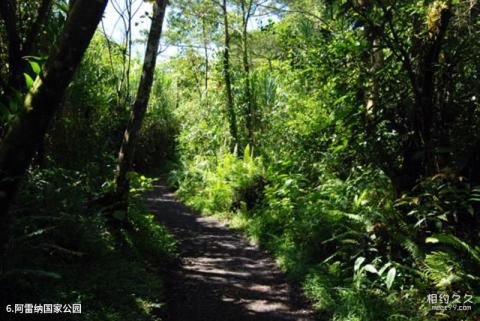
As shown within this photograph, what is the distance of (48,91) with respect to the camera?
2643 mm

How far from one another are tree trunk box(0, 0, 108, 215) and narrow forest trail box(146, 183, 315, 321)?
2324mm

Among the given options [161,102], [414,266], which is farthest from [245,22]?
[414,266]

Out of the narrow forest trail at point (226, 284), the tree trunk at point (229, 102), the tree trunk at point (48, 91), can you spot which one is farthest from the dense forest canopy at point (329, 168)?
the tree trunk at point (229, 102)

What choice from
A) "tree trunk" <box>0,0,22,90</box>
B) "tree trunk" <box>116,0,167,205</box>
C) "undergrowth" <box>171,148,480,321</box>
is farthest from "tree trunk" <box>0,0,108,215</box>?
"undergrowth" <box>171,148,480,321</box>

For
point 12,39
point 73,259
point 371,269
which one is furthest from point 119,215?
point 371,269

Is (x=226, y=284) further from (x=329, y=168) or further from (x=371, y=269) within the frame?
(x=329, y=168)

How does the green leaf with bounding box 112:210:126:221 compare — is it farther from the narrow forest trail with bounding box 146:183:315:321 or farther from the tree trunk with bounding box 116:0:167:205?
the narrow forest trail with bounding box 146:183:315:321

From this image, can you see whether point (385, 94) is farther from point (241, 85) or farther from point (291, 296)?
point (241, 85)

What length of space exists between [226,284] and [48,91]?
3466mm

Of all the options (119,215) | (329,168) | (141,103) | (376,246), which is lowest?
(376,246)

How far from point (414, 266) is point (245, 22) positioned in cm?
972

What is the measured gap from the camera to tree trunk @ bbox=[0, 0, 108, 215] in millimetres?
2605

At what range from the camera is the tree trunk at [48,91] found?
8.55 feet

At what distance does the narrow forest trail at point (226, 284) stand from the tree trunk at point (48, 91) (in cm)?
232
